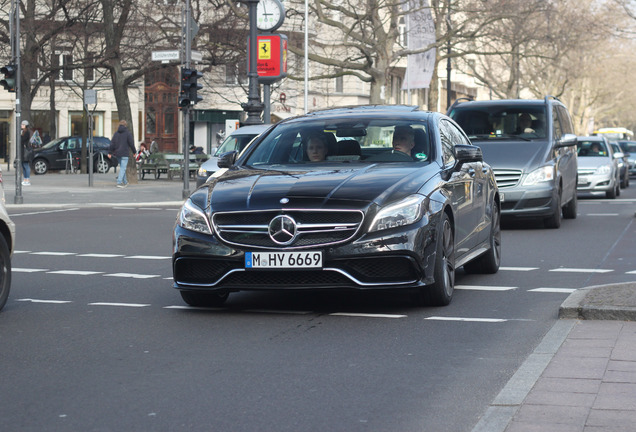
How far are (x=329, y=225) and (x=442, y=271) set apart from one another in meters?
1.12

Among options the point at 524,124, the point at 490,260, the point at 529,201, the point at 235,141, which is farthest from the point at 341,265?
the point at 235,141

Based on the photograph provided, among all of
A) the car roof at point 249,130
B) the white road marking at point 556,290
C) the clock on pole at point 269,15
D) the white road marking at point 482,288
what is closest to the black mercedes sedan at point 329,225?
the white road marking at point 482,288

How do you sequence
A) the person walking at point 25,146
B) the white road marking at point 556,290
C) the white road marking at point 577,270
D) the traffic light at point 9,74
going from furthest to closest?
1. the person walking at point 25,146
2. the traffic light at point 9,74
3. the white road marking at point 577,270
4. the white road marking at point 556,290

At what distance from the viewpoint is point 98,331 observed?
812 centimetres

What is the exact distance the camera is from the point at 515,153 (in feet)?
59.8

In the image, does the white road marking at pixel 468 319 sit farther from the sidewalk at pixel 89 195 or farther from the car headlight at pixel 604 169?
the car headlight at pixel 604 169

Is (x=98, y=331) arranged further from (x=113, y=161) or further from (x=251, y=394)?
(x=113, y=161)

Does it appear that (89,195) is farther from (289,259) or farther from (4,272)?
(289,259)

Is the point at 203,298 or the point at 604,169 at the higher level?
the point at 203,298

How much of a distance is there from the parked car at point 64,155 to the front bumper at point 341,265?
41534 millimetres

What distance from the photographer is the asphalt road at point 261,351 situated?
555 cm

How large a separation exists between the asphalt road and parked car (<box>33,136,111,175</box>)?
1476 inches

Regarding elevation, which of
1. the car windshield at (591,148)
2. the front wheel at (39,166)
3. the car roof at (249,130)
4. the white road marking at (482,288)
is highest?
the car roof at (249,130)

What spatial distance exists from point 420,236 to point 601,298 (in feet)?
4.74
